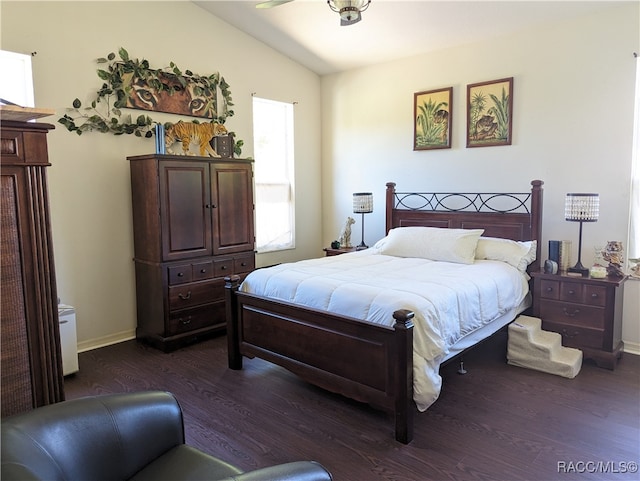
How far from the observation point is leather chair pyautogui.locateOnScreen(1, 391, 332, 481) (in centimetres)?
127

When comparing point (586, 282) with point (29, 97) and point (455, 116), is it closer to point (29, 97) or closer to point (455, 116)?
point (455, 116)

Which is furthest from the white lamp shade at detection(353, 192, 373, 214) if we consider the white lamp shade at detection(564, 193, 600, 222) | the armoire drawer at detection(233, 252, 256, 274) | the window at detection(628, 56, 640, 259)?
the window at detection(628, 56, 640, 259)

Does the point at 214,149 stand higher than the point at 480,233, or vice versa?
the point at 214,149

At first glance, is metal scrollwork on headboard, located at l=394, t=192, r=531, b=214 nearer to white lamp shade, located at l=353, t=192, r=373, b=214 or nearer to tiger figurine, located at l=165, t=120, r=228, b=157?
white lamp shade, located at l=353, t=192, r=373, b=214

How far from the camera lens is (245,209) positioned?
442 cm

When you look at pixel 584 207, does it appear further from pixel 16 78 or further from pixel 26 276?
pixel 16 78

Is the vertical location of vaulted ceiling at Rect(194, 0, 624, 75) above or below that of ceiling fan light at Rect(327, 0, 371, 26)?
above

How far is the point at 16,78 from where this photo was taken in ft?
11.1

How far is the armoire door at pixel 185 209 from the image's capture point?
379 cm

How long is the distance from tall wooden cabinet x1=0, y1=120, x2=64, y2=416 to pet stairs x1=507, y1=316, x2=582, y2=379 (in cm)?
303

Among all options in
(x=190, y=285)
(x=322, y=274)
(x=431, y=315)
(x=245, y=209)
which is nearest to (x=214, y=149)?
(x=245, y=209)

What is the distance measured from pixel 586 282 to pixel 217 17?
411 cm

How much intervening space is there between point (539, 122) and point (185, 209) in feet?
10.6

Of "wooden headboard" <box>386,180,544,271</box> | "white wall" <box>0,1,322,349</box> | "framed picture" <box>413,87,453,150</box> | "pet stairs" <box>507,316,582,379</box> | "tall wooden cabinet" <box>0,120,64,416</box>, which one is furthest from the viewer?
"framed picture" <box>413,87,453,150</box>
